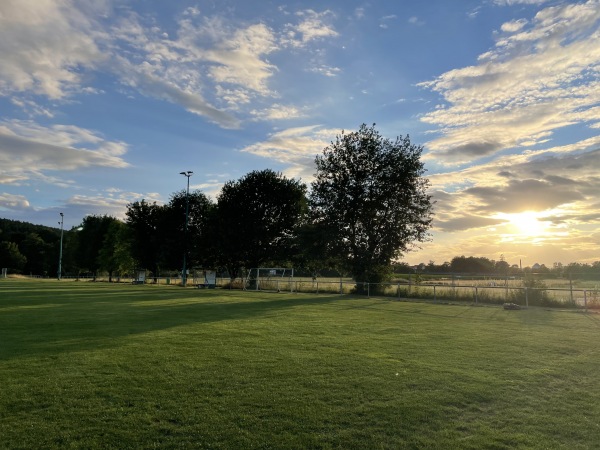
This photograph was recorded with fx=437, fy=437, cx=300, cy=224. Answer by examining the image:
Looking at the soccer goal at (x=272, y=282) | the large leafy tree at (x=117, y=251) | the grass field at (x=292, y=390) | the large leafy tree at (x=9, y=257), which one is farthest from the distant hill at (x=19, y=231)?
the grass field at (x=292, y=390)

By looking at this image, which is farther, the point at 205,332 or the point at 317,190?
the point at 317,190

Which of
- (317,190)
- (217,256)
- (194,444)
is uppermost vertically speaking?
(317,190)

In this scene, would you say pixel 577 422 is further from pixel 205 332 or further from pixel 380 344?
pixel 205 332

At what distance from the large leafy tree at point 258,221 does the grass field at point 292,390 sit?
36.5 m

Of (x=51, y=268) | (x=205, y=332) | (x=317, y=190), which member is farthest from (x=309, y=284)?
(x=51, y=268)

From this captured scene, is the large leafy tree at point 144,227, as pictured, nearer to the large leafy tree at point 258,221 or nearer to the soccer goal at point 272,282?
the large leafy tree at point 258,221

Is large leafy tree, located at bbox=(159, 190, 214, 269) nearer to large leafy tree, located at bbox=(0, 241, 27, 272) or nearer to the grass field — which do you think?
the grass field

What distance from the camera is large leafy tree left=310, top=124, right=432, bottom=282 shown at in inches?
1467

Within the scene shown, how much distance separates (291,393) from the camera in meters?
6.02

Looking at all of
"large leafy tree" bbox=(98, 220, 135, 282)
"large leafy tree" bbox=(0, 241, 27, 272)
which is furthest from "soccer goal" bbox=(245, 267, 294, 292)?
"large leafy tree" bbox=(0, 241, 27, 272)

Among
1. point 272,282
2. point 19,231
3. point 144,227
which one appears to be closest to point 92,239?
point 144,227

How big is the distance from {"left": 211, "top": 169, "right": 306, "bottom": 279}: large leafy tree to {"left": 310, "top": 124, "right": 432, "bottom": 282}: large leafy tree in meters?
10.7

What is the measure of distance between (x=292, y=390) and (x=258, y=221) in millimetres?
42665

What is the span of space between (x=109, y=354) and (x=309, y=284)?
3044 centimetres
